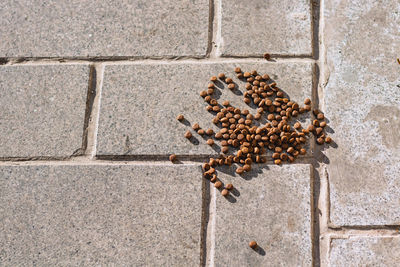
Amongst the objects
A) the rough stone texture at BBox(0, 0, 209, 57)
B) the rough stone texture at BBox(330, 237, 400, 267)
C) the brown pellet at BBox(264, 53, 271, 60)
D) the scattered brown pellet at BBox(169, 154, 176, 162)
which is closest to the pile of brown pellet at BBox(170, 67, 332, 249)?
the scattered brown pellet at BBox(169, 154, 176, 162)

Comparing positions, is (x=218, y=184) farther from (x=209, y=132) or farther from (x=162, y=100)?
(x=162, y=100)

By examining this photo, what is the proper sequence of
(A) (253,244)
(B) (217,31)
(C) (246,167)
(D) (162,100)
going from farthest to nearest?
(B) (217,31)
(D) (162,100)
(C) (246,167)
(A) (253,244)

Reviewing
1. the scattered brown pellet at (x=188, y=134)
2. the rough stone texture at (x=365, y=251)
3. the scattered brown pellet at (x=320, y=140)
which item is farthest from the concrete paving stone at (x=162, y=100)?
the rough stone texture at (x=365, y=251)

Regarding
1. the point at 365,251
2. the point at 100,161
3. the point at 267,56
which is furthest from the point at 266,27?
the point at 365,251

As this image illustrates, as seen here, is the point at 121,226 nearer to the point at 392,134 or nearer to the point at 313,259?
the point at 313,259

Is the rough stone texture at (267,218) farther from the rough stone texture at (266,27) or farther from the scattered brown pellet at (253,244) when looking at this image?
the rough stone texture at (266,27)

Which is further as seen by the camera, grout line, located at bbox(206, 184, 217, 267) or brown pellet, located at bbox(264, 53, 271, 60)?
brown pellet, located at bbox(264, 53, 271, 60)

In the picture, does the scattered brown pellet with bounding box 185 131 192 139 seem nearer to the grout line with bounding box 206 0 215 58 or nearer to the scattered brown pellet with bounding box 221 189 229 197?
the scattered brown pellet with bounding box 221 189 229 197

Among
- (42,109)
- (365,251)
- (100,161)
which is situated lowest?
(365,251)
